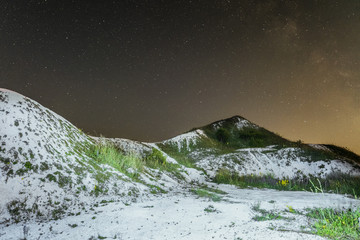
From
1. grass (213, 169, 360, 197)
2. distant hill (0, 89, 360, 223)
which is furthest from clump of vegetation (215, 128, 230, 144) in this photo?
distant hill (0, 89, 360, 223)

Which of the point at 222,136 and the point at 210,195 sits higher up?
the point at 222,136

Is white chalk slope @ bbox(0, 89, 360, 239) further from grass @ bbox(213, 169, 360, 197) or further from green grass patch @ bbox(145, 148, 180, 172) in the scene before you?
grass @ bbox(213, 169, 360, 197)

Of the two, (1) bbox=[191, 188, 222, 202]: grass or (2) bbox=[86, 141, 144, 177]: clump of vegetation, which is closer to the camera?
(1) bbox=[191, 188, 222, 202]: grass

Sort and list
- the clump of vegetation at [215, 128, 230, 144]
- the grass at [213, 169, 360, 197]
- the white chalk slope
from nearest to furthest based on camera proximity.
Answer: the white chalk slope, the grass at [213, 169, 360, 197], the clump of vegetation at [215, 128, 230, 144]

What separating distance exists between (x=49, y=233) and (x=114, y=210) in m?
1.22

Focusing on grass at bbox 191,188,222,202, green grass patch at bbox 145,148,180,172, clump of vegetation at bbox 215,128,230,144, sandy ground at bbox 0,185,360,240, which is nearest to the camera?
sandy ground at bbox 0,185,360,240

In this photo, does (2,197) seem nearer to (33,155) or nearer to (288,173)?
(33,155)

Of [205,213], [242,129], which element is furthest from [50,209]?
[242,129]

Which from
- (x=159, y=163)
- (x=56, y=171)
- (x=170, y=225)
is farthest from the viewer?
(x=159, y=163)

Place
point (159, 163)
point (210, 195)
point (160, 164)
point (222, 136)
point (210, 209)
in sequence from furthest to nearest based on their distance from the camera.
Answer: point (222, 136) < point (159, 163) < point (160, 164) < point (210, 195) < point (210, 209)

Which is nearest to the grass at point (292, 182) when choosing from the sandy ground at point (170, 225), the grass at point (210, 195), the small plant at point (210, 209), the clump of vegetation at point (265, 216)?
the grass at point (210, 195)

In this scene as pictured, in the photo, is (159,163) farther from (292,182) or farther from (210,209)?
(292,182)

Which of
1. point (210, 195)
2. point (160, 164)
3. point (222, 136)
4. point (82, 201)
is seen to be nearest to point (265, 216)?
point (210, 195)

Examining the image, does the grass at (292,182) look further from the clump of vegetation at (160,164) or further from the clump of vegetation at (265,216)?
the clump of vegetation at (265,216)
